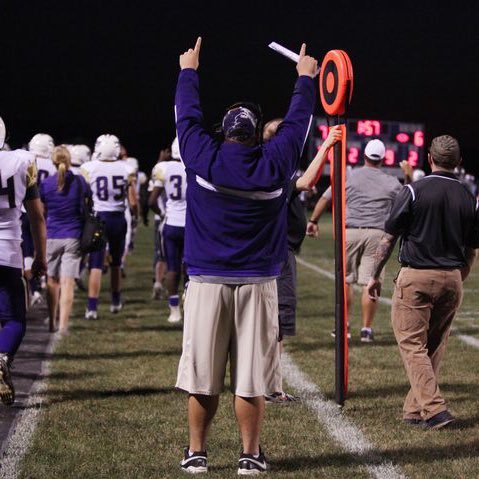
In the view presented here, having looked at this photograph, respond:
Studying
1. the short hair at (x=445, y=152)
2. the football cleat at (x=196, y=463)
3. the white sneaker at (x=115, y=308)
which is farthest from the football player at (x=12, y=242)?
the white sneaker at (x=115, y=308)

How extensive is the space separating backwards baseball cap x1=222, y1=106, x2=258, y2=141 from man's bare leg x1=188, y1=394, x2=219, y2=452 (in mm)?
1262

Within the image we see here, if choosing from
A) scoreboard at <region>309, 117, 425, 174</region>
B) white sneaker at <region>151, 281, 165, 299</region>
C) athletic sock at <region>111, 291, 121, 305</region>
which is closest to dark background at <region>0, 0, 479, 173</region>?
scoreboard at <region>309, 117, 425, 174</region>

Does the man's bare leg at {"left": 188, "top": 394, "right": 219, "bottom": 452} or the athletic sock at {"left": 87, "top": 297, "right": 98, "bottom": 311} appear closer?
the man's bare leg at {"left": 188, "top": 394, "right": 219, "bottom": 452}

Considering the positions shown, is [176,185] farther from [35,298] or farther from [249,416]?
[249,416]

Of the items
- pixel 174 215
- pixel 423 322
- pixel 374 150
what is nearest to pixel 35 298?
pixel 174 215

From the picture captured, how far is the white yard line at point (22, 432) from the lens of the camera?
4957 millimetres

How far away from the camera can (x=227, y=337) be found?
15.5ft

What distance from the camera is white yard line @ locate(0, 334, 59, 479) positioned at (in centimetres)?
496

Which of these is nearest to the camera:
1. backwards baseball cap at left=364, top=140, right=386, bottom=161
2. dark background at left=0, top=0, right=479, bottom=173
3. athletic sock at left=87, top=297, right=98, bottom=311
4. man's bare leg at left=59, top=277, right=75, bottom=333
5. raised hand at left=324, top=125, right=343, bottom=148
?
raised hand at left=324, top=125, right=343, bottom=148

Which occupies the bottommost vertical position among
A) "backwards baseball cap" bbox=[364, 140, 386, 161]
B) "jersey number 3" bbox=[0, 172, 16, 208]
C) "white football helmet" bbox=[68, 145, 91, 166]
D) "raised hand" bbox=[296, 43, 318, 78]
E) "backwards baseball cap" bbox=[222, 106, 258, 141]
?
"white football helmet" bbox=[68, 145, 91, 166]

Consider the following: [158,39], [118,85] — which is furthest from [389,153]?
[118,85]

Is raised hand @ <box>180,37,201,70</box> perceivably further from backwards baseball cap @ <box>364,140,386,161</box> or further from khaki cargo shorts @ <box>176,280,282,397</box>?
backwards baseball cap @ <box>364,140,386,161</box>

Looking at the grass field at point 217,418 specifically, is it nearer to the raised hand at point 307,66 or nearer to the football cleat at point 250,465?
the football cleat at point 250,465

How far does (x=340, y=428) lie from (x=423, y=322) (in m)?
0.83
